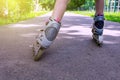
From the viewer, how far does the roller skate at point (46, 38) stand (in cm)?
259

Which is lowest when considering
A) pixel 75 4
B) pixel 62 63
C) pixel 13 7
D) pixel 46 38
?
pixel 75 4

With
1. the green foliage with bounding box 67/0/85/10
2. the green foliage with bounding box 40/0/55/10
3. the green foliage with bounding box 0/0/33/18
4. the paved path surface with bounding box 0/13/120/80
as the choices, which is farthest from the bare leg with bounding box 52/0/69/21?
the green foliage with bounding box 67/0/85/10

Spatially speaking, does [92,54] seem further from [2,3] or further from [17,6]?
[17,6]

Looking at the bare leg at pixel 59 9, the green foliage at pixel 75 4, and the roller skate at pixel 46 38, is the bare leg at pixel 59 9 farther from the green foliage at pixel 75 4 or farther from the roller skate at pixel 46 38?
the green foliage at pixel 75 4

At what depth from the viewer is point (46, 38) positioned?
2.62 meters

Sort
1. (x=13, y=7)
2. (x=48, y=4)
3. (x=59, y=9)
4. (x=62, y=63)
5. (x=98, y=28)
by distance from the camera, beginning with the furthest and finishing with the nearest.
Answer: (x=48, y=4)
(x=13, y=7)
(x=98, y=28)
(x=59, y=9)
(x=62, y=63)

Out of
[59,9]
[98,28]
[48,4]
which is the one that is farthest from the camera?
[48,4]

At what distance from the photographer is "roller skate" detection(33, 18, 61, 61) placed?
259 cm

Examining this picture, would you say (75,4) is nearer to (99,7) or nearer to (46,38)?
(99,7)

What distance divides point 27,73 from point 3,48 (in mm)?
1071

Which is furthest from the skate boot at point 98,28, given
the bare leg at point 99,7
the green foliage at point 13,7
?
the green foliage at point 13,7

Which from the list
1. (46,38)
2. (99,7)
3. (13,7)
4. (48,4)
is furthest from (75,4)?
(46,38)

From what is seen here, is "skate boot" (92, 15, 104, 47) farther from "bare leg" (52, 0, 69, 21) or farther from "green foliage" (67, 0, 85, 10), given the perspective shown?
"green foliage" (67, 0, 85, 10)

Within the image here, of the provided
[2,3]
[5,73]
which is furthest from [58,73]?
[2,3]
